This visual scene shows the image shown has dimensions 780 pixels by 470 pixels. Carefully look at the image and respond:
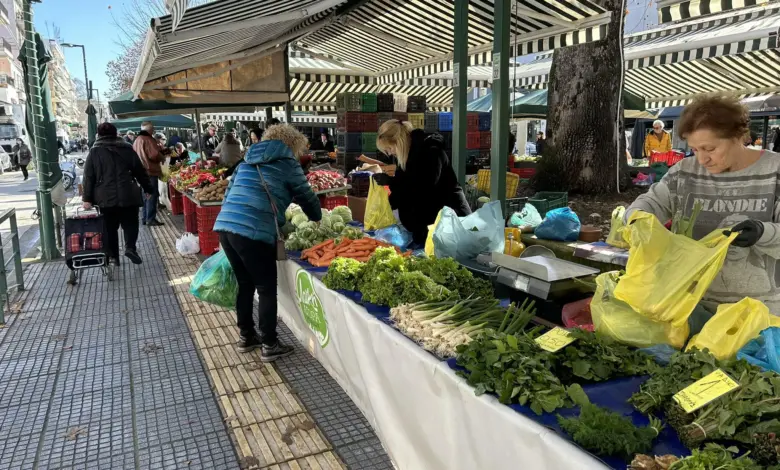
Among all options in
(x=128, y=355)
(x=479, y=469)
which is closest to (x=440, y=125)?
(x=128, y=355)

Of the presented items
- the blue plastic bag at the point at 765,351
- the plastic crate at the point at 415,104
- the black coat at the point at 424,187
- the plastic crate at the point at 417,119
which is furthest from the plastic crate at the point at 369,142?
the blue plastic bag at the point at 765,351

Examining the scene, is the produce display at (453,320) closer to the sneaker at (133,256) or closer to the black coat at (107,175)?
the black coat at (107,175)

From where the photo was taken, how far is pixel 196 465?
296 centimetres

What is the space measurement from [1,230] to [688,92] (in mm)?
19147

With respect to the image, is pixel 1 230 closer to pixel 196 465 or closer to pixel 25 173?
pixel 196 465

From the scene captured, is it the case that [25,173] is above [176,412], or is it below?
above

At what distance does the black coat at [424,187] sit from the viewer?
4.08 metres

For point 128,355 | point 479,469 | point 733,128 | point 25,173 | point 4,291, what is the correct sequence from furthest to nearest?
point 25,173
point 4,291
point 128,355
point 733,128
point 479,469

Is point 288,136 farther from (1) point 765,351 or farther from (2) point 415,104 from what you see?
(2) point 415,104

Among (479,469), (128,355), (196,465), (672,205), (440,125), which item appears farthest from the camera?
(440,125)

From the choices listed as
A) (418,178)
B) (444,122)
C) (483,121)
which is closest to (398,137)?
(418,178)

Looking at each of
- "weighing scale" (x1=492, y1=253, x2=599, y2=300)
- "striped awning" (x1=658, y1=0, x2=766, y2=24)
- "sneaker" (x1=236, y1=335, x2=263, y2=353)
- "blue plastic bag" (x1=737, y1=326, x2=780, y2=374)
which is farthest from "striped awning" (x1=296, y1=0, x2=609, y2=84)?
"sneaker" (x1=236, y1=335, x2=263, y2=353)

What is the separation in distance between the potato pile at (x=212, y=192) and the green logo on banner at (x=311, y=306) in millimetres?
3463

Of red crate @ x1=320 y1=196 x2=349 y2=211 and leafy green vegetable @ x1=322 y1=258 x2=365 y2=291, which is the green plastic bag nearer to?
leafy green vegetable @ x1=322 y1=258 x2=365 y2=291
